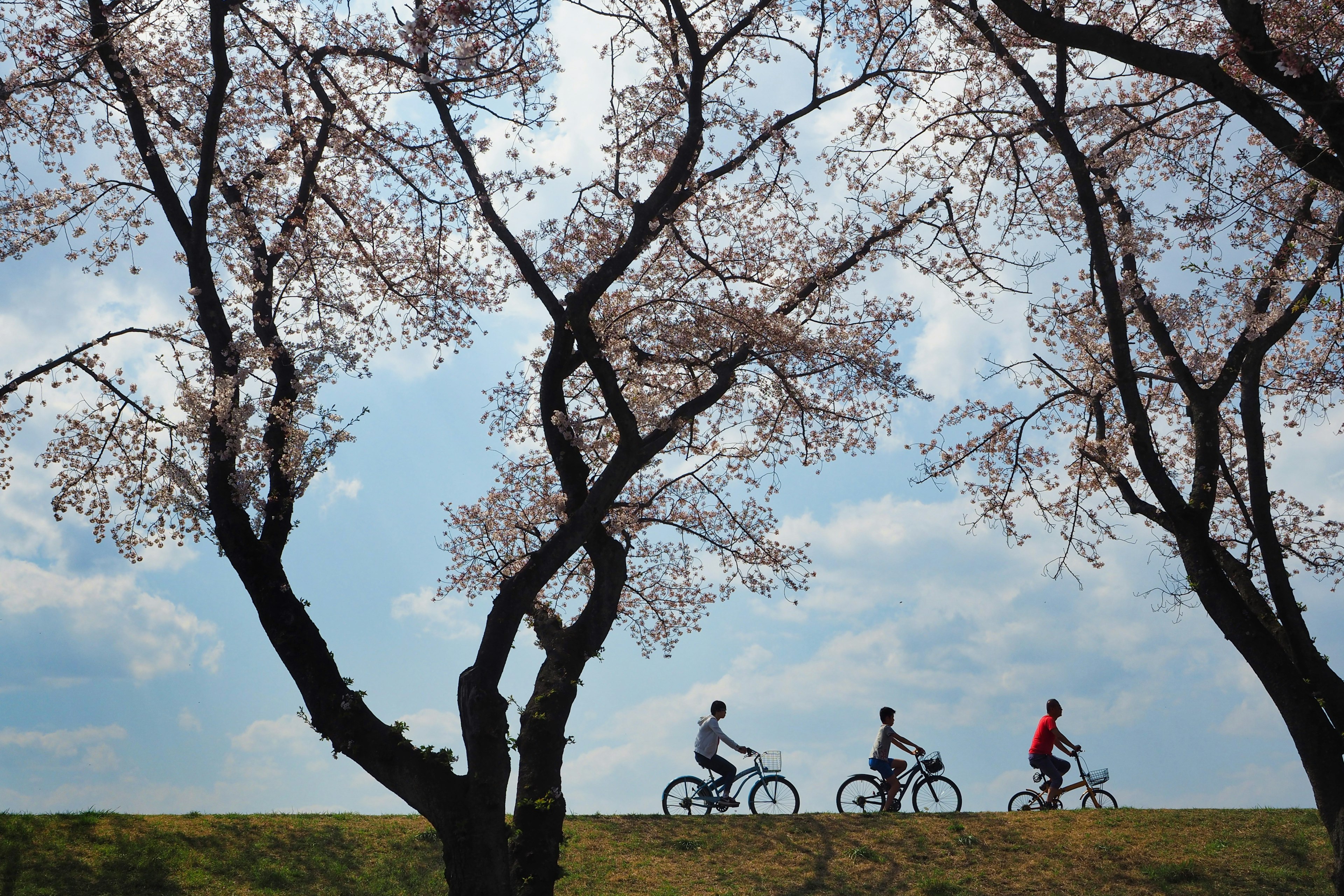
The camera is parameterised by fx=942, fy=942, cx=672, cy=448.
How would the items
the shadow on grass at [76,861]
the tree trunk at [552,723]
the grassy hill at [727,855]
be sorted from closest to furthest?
the tree trunk at [552,723]
the shadow on grass at [76,861]
the grassy hill at [727,855]

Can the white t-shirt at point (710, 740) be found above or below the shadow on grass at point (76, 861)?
above

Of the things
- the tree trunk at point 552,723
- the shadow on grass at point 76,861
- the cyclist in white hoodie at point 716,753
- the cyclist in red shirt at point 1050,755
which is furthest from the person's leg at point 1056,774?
the shadow on grass at point 76,861

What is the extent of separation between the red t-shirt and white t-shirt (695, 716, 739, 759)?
4822mm

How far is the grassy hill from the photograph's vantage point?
1116 cm

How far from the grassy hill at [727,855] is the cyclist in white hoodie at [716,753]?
41.5 inches

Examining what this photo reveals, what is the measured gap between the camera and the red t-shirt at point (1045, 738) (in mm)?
14992

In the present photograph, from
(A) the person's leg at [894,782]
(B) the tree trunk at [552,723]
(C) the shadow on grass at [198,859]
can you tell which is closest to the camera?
(B) the tree trunk at [552,723]

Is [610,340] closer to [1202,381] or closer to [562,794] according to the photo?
[562,794]

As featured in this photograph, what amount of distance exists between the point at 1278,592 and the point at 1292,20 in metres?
5.49

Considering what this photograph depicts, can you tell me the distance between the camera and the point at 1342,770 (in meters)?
9.20

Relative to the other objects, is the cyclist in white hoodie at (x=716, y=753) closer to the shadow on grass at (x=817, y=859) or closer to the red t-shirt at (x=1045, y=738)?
the shadow on grass at (x=817, y=859)

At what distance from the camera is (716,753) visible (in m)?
14.7

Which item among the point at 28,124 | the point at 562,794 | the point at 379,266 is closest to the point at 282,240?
the point at 379,266

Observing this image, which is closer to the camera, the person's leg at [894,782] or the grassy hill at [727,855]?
the grassy hill at [727,855]
